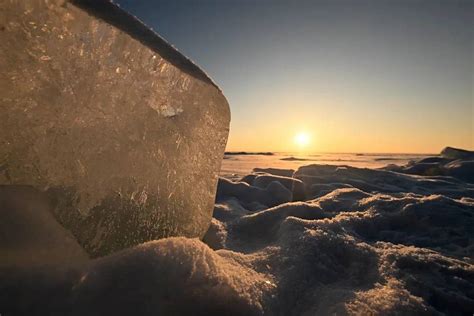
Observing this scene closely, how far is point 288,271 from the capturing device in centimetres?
116

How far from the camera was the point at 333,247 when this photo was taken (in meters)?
1.35

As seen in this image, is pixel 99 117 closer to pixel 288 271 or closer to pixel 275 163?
pixel 288 271

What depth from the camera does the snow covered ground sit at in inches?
30.1

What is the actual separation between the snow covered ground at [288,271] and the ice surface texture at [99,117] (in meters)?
0.17

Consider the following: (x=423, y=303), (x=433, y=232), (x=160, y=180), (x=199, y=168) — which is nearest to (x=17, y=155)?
(x=160, y=180)

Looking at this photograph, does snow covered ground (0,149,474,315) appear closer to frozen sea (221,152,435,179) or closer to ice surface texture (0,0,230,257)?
ice surface texture (0,0,230,257)

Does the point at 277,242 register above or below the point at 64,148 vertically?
below

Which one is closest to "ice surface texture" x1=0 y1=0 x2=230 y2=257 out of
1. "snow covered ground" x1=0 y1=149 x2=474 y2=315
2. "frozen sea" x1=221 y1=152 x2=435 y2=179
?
"snow covered ground" x1=0 y1=149 x2=474 y2=315

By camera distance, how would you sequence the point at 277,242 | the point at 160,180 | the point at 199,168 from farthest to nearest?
the point at 277,242
the point at 199,168
the point at 160,180

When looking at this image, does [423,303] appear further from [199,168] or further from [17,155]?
[17,155]

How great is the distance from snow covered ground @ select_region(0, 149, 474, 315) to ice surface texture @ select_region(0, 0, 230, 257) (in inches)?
6.6

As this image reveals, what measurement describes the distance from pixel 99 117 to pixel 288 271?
32.7 inches

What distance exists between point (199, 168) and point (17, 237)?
2.04 feet

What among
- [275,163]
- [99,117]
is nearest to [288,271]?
[99,117]
